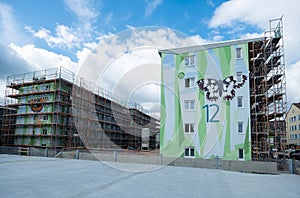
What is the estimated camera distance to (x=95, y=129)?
23.5 meters

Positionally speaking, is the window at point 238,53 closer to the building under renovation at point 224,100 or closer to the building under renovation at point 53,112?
the building under renovation at point 224,100

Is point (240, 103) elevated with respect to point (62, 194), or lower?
elevated

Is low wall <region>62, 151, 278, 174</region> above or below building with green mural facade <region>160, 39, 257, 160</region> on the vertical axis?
below

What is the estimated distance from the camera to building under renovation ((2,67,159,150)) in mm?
19594

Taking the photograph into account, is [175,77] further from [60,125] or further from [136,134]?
[136,134]

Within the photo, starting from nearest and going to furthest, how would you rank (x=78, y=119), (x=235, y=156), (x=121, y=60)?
(x=121, y=60)
(x=235, y=156)
(x=78, y=119)

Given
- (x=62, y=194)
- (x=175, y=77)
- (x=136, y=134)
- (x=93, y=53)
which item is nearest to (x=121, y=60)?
(x=93, y=53)

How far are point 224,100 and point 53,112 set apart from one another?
50.7 feet

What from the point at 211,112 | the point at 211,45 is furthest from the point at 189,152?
the point at 211,45

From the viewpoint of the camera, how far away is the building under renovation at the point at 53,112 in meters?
19.6

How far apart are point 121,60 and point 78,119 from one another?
52.0 feet

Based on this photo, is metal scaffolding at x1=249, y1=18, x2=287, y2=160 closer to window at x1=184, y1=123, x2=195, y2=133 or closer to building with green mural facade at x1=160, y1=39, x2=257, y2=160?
building with green mural facade at x1=160, y1=39, x2=257, y2=160

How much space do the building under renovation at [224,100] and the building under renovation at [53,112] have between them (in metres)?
8.21

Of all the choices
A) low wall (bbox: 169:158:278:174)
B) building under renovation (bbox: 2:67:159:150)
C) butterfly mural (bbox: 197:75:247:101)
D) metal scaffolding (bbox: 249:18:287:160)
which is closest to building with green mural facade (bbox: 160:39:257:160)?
butterfly mural (bbox: 197:75:247:101)
